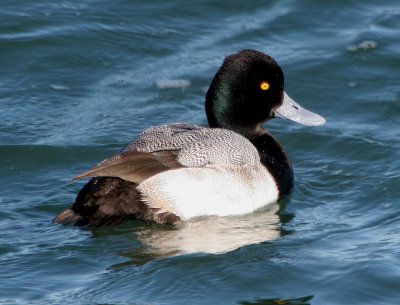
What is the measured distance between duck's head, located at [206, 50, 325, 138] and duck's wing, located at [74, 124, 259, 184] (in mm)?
370

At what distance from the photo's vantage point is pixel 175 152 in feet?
29.2

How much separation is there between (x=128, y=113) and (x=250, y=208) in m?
2.85

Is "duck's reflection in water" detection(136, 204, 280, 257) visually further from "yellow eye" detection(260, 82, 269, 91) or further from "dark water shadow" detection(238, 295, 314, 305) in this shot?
"yellow eye" detection(260, 82, 269, 91)

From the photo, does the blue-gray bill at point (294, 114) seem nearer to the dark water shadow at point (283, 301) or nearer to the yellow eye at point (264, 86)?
the yellow eye at point (264, 86)

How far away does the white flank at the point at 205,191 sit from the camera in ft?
28.7

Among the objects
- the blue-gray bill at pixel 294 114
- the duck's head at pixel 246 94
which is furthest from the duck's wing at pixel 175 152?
the blue-gray bill at pixel 294 114

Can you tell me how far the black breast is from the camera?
31.3 ft

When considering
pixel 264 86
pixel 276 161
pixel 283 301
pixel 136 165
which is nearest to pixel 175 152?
pixel 136 165

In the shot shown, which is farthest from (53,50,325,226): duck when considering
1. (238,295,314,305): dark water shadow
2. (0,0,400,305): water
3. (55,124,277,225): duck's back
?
(238,295,314,305): dark water shadow

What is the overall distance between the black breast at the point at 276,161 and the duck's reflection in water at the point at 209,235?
1.59 feet

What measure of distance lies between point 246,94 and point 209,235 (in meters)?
1.64

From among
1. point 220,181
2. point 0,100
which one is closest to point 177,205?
→ point 220,181

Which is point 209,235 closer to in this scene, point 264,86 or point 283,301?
point 283,301

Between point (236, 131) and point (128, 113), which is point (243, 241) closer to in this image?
point (236, 131)
